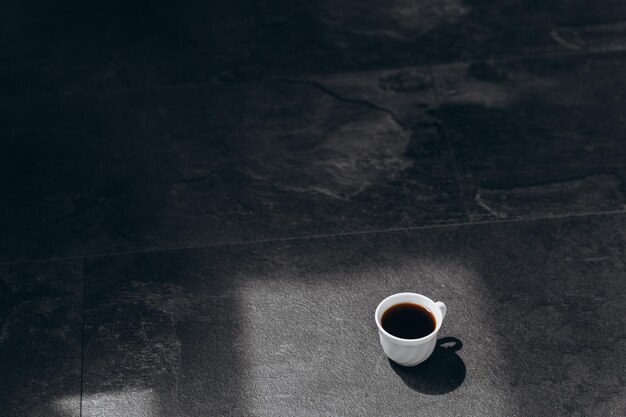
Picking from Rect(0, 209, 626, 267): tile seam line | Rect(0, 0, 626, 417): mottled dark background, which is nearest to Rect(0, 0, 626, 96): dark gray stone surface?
Rect(0, 0, 626, 417): mottled dark background

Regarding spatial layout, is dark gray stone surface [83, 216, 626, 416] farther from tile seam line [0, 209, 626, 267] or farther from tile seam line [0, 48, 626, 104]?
tile seam line [0, 48, 626, 104]

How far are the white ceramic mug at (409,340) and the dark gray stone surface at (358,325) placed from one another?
0.19ft

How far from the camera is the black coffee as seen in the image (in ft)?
5.29

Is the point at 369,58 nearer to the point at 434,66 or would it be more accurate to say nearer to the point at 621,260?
the point at 434,66

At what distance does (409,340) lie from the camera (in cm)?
157

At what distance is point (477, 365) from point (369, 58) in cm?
110

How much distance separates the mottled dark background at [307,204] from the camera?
169 centimetres

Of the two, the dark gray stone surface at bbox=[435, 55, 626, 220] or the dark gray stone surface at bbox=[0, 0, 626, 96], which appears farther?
the dark gray stone surface at bbox=[0, 0, 626, 96]

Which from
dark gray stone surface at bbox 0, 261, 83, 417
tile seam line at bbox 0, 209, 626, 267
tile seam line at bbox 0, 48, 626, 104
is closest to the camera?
dark gray stone surface at bbox 0, 261, 83, 417

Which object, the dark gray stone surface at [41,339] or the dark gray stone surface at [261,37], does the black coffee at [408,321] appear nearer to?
the dark gray stone surface at [41,339]

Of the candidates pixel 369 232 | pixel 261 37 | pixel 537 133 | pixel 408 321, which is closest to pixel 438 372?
pixel 408 321

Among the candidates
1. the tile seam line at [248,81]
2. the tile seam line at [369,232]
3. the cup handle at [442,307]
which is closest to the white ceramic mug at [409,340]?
the cup handle at [442,307]

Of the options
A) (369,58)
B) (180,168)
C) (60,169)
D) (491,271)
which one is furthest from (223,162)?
(491,271)

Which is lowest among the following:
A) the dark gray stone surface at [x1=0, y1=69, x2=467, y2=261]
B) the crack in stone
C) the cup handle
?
the dark gray stone surface at [x1=0, y1=69, x2=467, y2=261]
